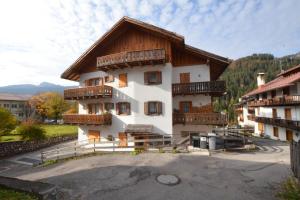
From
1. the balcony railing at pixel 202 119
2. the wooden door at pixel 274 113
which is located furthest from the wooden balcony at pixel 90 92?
the wooden door at pixel 274 113

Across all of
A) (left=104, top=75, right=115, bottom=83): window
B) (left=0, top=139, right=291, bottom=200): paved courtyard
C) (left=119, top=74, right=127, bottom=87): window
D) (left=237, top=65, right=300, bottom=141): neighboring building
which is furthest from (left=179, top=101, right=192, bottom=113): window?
(left=237, top=65, right=300, bottom=141): neighboring building

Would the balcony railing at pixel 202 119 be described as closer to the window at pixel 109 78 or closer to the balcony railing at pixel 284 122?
the window at pixel 109 78

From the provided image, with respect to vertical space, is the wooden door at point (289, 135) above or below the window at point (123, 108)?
below

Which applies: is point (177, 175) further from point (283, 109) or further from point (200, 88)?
point (283, 109)

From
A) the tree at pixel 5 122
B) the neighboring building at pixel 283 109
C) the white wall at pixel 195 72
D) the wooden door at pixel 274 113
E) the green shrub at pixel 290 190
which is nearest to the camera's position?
the green shrub at pixel 290 190

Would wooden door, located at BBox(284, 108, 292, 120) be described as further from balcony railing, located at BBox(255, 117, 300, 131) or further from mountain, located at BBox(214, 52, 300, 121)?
mountain, located at BBox(214, 52, 300, 121)

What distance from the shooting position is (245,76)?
13050 centimetres

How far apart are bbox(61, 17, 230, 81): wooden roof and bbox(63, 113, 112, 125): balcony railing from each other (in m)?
5.75

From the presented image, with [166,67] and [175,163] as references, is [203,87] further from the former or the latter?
[175,163]

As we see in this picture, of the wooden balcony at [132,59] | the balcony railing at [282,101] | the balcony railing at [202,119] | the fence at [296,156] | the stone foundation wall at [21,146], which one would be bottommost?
the stone foundation wall at [21,146]

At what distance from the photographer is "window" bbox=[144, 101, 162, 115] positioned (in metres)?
19.8

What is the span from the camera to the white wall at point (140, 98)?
64.5 ft

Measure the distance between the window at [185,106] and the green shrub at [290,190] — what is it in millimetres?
11815

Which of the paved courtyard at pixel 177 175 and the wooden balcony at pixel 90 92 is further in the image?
the wooden balcony at pixel 90 92
